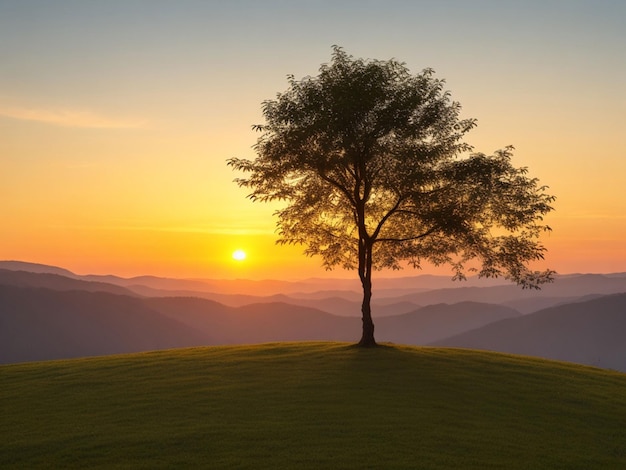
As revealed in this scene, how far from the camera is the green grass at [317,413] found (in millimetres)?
22312

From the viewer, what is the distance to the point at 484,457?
22219 millimetres

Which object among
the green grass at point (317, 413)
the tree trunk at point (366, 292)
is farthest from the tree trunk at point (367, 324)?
the green grass at point (317, 413)

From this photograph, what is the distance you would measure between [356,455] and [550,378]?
20.7m

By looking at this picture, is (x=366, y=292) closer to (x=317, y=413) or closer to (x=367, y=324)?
(x=367, y=324)

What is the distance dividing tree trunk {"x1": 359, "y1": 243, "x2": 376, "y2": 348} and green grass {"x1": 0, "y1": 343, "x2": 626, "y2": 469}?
1651 millimetres

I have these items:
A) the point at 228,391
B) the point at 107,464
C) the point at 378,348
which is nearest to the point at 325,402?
the point at 228,391

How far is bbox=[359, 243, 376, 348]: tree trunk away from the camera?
44688 mm

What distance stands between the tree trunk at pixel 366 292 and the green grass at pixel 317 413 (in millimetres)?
1651

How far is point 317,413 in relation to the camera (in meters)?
27.3

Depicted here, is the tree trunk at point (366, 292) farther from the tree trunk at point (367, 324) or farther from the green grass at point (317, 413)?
the green grass at point (317, 413)

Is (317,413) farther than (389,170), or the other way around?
(389,170)

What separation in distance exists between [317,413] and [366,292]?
1876 centimetres

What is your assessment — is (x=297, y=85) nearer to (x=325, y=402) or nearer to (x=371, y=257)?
(x=371, y=257)

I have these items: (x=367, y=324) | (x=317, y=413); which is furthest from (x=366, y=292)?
(x=317, y=413)
